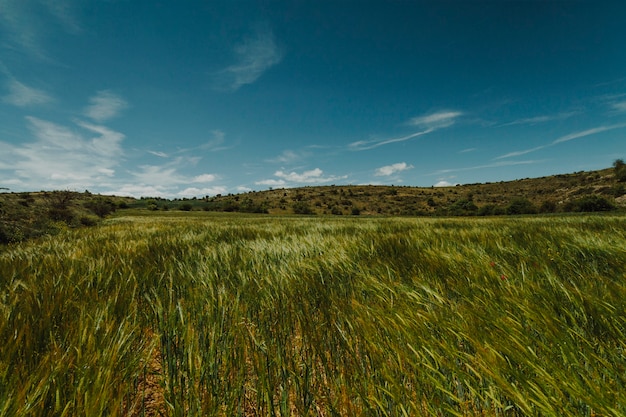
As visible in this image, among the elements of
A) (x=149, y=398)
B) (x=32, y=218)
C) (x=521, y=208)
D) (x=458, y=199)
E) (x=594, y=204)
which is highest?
(x=32, y=218)

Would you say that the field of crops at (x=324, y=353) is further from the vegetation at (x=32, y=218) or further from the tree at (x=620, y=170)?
the tree at (x=620, y=170)

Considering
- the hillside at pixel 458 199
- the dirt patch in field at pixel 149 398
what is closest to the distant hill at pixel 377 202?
the hillside at pixel 458 199

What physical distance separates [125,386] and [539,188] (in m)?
95.0

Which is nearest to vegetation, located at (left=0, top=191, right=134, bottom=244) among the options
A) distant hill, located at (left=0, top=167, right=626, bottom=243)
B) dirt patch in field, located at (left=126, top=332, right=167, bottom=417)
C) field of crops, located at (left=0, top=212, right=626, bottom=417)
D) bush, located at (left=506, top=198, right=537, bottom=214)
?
distant hill, located at (left=0, top=167, right=626, bottom=243)

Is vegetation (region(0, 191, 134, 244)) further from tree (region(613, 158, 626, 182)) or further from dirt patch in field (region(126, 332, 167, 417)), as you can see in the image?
tree (region(613, 158, 626, 182))

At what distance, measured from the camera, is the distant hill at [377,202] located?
45.8ft

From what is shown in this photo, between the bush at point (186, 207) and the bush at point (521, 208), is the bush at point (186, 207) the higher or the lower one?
the higher one

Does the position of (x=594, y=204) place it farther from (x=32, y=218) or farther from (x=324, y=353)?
(x=32, y=218)

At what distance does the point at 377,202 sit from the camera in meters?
84.5

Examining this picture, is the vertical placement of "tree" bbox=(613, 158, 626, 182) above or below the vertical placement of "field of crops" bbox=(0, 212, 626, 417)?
above

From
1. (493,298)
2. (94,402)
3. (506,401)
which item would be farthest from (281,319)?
(493,298)

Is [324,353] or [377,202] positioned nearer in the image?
[324,353]

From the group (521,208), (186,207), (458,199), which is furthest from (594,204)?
(186,207)

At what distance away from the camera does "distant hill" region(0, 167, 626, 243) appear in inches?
549
